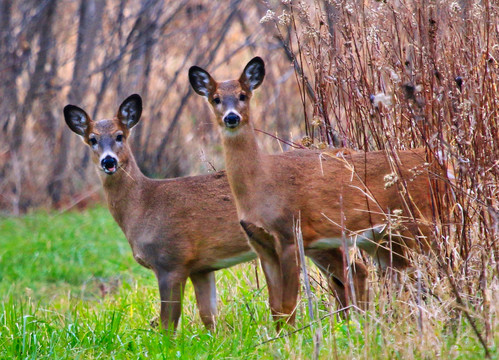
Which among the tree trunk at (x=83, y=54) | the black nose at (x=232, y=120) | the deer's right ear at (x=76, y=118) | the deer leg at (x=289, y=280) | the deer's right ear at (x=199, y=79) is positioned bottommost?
the deer leg at (x=289, y=280)

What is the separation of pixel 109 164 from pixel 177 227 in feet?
2.45

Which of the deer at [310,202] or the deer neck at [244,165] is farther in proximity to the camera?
the deer neck at [244,165]

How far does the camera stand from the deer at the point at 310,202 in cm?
522

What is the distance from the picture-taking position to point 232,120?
5.65 meters

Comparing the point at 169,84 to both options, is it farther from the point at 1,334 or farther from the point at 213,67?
the point at 1,334

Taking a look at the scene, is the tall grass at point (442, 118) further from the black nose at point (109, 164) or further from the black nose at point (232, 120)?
the black nose at point (109, 164)

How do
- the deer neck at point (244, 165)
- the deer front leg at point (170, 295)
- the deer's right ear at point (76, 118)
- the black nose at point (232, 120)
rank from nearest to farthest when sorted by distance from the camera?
the deer neck at point (244, 165)
the black nose at point (232, 120)
the deer front leg at point (170, 295)
the deer's right ear at point (76, 118)

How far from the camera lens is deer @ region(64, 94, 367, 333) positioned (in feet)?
19.7

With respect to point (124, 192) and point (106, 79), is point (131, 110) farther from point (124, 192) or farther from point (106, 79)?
point (106, 79)

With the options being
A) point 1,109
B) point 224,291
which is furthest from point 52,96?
point 224,291

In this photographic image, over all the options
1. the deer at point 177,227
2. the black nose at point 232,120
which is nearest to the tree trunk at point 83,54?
the deer at point 177,227

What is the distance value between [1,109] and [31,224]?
2158 mm

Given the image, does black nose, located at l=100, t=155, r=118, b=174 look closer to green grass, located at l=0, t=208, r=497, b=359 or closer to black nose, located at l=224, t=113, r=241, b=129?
green grass, located at l=0, t=208, r=497, b=359

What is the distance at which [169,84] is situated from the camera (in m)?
12.9
